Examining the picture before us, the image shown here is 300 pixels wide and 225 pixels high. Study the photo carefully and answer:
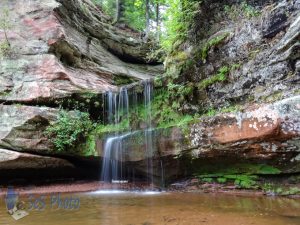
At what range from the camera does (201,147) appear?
315 inches

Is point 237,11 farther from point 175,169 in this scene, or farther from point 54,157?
point 54,157

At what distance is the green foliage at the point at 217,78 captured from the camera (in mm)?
8711

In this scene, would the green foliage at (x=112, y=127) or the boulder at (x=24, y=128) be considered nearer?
the boulder at (x=24, y=128)

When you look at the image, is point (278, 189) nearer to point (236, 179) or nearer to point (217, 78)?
point (236, 179)

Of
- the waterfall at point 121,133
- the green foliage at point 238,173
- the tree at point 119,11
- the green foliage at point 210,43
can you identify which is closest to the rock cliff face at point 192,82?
the green foliage at point 210,43

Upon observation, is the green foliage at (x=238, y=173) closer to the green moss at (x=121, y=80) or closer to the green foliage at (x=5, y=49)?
the green moss at (x=121, y=80)

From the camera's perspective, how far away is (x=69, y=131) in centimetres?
1107

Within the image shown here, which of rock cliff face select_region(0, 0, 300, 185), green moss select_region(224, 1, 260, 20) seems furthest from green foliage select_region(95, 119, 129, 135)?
green moss select_region(224, 1, 260, 20)

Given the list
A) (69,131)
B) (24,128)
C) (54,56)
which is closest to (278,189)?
(69,131)

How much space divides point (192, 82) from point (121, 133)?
123 inches

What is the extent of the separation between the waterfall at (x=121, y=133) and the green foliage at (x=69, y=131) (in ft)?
3.40

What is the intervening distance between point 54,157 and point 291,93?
27.1ft

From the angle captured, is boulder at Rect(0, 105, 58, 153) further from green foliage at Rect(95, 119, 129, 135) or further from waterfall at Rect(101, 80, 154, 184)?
waterfall at Rect(101, 80, 154, 184)

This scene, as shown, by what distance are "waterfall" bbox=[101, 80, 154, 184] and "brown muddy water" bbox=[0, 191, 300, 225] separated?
2.39 m
